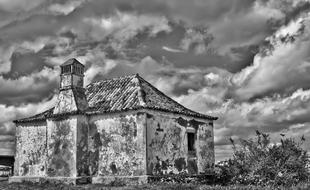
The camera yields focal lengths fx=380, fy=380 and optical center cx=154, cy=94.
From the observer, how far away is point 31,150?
877 inches

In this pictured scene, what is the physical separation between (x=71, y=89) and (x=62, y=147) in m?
3.17

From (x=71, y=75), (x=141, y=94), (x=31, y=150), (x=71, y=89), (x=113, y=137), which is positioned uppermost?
(x=71, y=75)

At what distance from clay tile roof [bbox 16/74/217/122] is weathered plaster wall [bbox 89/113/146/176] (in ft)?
1.75

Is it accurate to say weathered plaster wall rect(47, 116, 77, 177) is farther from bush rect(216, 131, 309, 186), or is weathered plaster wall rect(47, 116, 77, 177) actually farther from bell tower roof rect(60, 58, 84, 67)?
bush rect(216, 131, 309, 186)

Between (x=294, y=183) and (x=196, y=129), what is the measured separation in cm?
725

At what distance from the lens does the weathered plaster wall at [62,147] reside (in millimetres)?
19391

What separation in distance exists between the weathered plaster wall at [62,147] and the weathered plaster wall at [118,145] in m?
0.97

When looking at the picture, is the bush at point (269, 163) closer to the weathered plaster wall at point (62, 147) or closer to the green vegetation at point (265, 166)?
the green vegetation at point (265, 166)

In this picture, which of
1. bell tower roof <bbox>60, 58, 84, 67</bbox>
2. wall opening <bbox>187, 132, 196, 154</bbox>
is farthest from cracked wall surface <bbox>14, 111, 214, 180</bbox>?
bell tower roof <bbox>60, 58, 84, 67</bbox>

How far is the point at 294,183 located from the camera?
14812 mm

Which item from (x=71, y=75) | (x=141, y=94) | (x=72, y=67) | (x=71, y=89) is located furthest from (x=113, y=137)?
(x=72, y=67)

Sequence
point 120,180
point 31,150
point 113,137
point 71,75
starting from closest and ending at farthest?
point 120,180 → point 113,137 → point 71,75 → point 31,150

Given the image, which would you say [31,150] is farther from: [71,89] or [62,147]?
[71,89]

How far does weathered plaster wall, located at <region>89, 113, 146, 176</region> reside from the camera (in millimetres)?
18094
